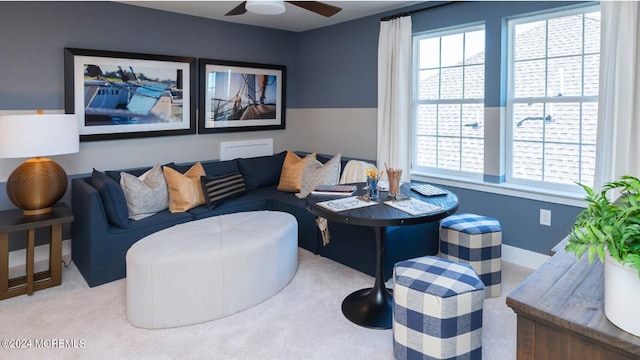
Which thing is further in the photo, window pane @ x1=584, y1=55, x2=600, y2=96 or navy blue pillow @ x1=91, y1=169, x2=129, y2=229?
navy blue pillow @ x1=91, y1=169, x2=129, y2=229

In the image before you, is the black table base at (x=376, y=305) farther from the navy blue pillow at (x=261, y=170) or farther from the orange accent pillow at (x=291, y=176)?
Result: the navy blue pillow at (x=261, y=170)

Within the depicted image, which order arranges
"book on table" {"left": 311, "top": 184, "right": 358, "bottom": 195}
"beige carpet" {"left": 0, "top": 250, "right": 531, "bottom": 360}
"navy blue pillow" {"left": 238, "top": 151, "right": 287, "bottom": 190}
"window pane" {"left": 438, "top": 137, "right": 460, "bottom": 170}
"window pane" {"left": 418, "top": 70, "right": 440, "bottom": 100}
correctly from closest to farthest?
"beige carpet" {"left": 0, "top": 250, "right": 531, "bottom": 360} → "book on table" {"left": 311, "top": 184, "right": 358, "bottom": 195} → "window pane" {"left": 438, "top": 137, "right": 460, "bottom": 170} → "window pane" {"left": 418, "top": 70, "right": 440, "bottom": 100} → "navy blue pillow" {"left": 238, "top": 151, "right": 287, "bottom": 190}

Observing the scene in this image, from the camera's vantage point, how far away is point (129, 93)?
4039 mm

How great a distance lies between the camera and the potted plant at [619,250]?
0.79m

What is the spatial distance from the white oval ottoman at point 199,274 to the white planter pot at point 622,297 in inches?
84.9

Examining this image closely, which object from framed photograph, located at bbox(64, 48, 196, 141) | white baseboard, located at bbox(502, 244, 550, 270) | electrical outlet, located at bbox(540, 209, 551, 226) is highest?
framed photograph, located at bbox(64, 48, 196, 141)

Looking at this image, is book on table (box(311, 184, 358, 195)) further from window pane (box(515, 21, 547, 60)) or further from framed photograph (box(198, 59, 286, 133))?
framed photograph (box(198, 59, 286, 133))

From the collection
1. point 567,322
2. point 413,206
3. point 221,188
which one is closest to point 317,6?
point 413,206

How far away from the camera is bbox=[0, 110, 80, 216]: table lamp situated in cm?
292

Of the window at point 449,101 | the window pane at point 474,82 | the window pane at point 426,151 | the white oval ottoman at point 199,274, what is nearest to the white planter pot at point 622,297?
the white oval ottoman at point 199,274

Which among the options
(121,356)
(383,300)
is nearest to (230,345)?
(121,356)

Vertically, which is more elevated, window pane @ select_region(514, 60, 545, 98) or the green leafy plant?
window pane @ select_region(514, 60, 545, 98)

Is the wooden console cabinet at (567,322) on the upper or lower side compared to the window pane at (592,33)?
lower

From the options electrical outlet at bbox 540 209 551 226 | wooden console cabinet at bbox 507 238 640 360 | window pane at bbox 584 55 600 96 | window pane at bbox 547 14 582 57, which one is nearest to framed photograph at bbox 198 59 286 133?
window pane at bbox 547 14 582 57
